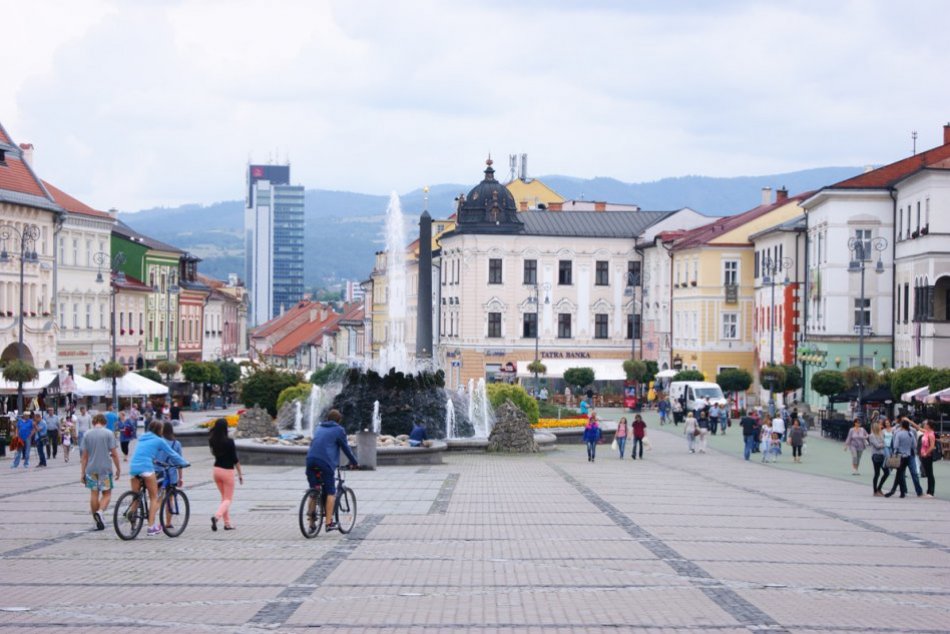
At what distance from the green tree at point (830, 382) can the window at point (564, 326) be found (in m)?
41.9

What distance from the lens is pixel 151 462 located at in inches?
753

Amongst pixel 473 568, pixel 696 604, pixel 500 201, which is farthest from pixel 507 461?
pixel 500 201

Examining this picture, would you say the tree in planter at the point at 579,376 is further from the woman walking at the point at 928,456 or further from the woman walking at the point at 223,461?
the woman walking at the point at 223,461

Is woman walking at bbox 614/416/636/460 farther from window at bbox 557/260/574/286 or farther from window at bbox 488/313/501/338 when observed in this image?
window at bbox 557/260/574/286

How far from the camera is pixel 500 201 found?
96438 mm

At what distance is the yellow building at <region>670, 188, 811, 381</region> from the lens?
83625mm

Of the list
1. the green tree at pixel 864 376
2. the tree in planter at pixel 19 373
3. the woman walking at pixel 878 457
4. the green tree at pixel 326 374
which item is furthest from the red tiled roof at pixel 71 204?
the woman walking at pixel 878 457

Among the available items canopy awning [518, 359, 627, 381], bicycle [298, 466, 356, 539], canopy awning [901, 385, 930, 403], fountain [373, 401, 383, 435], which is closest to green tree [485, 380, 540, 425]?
fountain [373, 401, 383, 435]

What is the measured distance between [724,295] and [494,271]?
55.6 feet

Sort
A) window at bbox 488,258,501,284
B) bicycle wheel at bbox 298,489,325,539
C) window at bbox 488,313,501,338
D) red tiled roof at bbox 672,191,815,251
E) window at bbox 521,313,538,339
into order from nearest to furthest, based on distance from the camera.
Result: bicycle wheel at bbox 298,489,325,539 → red tiled roof at bbox 672,191,815,251 → window at bbox 488,313,501,338 → window at bbox 488,258,501,284 → window at bbox 521,313,538,339

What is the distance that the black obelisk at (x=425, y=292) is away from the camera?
56438 millimetres

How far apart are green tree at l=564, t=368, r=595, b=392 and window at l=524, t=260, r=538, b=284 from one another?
1435 centimetres

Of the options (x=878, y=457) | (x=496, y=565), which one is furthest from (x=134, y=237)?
(x=496, y=565)

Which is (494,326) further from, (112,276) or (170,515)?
(170,515)
